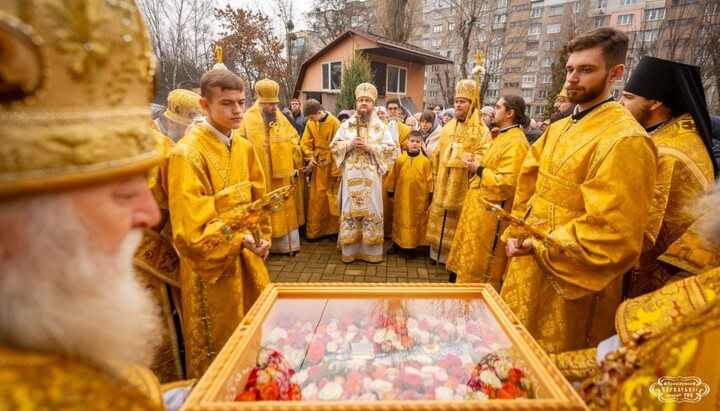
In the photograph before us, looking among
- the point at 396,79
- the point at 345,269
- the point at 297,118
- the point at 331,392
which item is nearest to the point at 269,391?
the point at 331,392

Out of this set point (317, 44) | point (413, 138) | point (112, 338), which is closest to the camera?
point (112, 338)

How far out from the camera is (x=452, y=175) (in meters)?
5.14

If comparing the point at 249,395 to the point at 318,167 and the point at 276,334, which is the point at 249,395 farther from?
the point at 318,167

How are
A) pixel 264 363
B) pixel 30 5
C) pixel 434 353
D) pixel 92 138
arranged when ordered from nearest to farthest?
pixel 30 5, pixel 92 138, pixel 264 363, pixel 434 353

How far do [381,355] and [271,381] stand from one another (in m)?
0.53

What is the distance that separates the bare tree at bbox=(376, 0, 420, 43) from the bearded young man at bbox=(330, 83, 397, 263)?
1981 cm

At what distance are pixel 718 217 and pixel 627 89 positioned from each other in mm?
2240

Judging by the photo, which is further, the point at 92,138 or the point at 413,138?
the point at 413,138

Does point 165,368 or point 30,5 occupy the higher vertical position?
point 30,5

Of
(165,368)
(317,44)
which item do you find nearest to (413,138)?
(165,368)

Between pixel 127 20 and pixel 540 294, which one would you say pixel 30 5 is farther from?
pixel 540 294

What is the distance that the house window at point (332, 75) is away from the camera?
862 inches

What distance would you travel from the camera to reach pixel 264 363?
1588 millimetres

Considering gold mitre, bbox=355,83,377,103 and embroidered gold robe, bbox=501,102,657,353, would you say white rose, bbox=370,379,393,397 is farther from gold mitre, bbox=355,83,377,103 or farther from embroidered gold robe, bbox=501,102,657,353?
gold mitre, bbox=355,83,377,103
